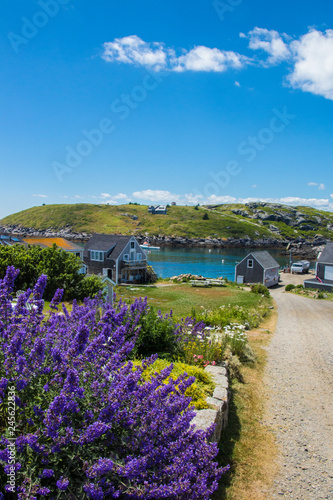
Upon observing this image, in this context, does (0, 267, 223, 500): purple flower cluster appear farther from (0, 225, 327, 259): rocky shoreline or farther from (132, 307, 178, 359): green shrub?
(0, 225, 327, 259): rocky shoreline

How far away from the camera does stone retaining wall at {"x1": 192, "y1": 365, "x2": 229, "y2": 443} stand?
5410mm

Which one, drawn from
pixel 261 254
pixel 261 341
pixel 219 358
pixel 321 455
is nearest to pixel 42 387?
pixel 321 455

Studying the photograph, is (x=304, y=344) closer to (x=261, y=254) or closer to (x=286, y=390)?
(x=286, y=390)

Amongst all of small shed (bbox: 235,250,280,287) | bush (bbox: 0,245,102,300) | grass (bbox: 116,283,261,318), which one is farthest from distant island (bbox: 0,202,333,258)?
bush (bbox: 0,245,102,300)

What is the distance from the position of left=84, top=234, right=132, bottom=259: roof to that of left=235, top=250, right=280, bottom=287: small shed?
60.7 ft

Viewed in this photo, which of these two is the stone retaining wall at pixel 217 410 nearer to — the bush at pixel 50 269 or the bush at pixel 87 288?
the bush at pixel 87 288

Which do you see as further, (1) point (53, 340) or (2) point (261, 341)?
(2) point (261, 341)

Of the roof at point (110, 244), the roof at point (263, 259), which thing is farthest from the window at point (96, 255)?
the roof at point (263, 259)

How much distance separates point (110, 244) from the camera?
53.6 m

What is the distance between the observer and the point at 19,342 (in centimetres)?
325

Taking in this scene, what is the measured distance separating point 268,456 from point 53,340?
4.48 meters

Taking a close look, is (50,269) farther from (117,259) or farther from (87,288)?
(117,259)

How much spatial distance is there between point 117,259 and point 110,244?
3.88 meters

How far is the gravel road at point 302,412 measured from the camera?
17.9ft
